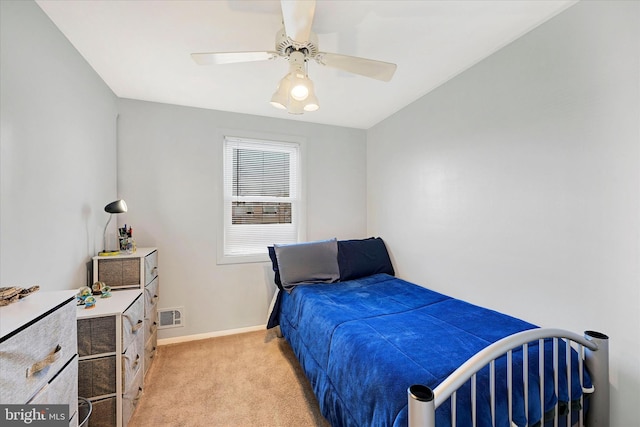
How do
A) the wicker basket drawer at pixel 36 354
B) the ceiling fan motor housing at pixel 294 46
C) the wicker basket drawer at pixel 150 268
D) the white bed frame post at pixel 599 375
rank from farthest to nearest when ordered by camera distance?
the wicker basket drawer at pixel 150 268, the ceiling fan motor housing at pixel 294 46, the white bed frame post at pixel 599 375, the wicker basket drawer at pixel 36 354

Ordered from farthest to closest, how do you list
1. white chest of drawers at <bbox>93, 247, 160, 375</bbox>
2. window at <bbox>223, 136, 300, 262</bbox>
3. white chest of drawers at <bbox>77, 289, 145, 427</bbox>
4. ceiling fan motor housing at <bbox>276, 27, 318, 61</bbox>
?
window at <bbox>223, 136, 300, 262</bbox> < white chest of drawers at <bbox>93, 247, 160, 375</bbox> < white chest of drawers at <bbox>77, 289, 145, 427</bbox> < ceiling fan motor housing at <bbox>276, 27, 318, 61</bbox>

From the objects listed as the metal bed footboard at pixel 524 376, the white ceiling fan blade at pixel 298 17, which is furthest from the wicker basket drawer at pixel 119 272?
the metal bed footboard at pixel 524 376

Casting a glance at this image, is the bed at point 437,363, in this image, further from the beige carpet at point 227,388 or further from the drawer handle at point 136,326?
the drawer handle at point 136,326

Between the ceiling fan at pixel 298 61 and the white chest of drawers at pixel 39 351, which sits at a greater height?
the ceiling fan at pixel 298 61

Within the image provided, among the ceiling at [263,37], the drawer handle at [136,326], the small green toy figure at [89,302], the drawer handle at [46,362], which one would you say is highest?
the ceiling at [263,37]

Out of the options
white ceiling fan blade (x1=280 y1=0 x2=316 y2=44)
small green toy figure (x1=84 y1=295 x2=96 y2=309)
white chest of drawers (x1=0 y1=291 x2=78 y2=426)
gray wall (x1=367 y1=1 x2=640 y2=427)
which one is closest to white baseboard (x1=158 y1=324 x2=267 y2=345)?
small green toy figure (x1=84 y1=295 x2=96 y2=309)

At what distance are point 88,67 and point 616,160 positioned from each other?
3.36m

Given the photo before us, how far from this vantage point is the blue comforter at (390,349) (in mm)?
1129

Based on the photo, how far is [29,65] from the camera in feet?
4.52

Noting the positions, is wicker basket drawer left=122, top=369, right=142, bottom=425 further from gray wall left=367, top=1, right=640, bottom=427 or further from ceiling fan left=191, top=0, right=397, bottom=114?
gray wall left=367, top=1, right=640, bottom=427

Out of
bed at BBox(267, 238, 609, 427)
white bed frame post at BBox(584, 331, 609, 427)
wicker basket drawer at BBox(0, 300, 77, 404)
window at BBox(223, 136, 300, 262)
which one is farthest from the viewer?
window at BBox(223, 136, 300, 262)

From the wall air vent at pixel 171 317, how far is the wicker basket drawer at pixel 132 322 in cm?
84

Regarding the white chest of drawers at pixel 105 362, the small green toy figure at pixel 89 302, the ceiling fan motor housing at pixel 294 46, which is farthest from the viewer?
the small green toy figure at pixel 89 302

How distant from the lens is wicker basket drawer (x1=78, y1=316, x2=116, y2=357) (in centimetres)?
146
